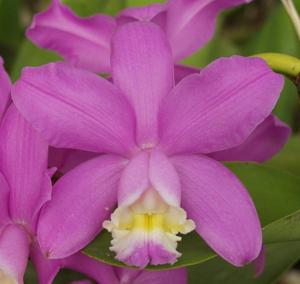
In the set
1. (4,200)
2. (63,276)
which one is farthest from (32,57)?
(4,200)

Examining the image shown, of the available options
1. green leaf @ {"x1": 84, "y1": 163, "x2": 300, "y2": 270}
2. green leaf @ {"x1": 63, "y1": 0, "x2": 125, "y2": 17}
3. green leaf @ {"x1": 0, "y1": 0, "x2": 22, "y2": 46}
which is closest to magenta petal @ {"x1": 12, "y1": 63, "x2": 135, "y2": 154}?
green leaf @ {"x1": 84, "y1": 163, "x2": 300, "y2": 270}

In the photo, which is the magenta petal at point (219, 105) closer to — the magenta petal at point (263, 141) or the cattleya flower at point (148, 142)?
the cattleya flower at point (148, 142)

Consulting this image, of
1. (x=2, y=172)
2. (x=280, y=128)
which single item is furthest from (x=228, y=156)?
(x=2, y=172)

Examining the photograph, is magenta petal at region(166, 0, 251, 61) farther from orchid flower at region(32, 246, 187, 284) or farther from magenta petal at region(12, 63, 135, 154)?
orchid flower at region(32, 246, 187, 284)

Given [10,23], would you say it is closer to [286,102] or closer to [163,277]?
[286,102]

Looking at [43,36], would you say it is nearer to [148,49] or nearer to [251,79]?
[148,49]

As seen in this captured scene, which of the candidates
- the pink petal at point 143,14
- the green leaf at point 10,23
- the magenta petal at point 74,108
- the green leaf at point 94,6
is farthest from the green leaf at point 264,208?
the green leaf at point 10,23
